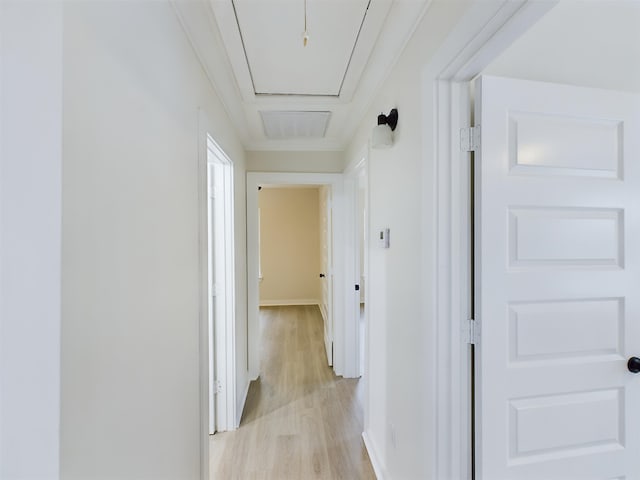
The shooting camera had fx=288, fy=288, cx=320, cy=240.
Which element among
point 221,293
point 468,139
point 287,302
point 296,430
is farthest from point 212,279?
point 287,302

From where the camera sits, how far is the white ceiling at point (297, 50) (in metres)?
1.19

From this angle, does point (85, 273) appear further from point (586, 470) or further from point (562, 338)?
point (586, 470)

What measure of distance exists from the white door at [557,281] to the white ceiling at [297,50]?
0.58 metres

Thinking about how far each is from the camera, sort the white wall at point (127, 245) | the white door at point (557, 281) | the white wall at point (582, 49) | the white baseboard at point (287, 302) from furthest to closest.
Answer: the white baseboard at point (287, 302) → the white wall at point (582, 49) → the white door at point (557, 281) → the white wall at point (127, 245)

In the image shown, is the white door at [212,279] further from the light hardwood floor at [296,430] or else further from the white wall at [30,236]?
the white wall at [30,236]

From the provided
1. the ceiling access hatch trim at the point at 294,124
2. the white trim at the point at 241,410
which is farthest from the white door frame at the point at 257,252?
the ceiling access hatch trim at the point at 294,124

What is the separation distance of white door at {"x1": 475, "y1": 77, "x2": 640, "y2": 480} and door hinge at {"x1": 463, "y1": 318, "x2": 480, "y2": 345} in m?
0.03

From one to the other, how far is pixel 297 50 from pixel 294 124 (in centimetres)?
92

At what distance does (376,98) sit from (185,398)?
188 centimetres

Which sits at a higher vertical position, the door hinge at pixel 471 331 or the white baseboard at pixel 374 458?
the door hinge at pixel 471 331

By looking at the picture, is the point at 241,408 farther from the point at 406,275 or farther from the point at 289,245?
the point at 289,245

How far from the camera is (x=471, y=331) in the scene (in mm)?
1066

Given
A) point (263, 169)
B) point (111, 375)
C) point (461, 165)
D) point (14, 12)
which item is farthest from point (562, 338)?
point (263, 169)

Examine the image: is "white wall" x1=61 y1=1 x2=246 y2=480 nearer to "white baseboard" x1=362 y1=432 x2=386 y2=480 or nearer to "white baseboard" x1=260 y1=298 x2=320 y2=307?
"white baseboard" x1=362 y1=432 x2=386 y2=480
